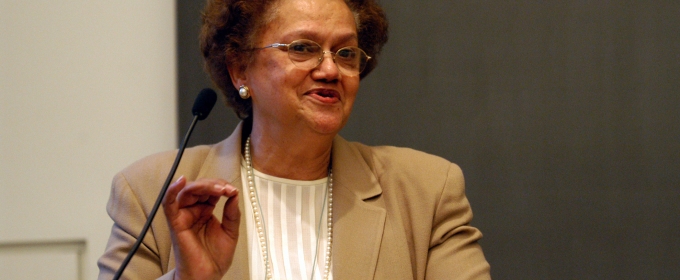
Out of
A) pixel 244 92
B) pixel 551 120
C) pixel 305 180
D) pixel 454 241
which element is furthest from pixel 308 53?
pixel 551 120

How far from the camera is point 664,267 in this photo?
83.9 inches

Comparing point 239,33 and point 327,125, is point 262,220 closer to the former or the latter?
point 327,125

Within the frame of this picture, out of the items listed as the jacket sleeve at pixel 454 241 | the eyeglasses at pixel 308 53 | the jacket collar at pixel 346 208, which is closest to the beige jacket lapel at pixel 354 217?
the jacket collar at pixel 346 208

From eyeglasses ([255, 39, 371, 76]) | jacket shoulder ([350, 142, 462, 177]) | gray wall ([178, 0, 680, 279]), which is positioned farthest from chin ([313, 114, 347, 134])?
gray wall ([178, 0, 680, 279])

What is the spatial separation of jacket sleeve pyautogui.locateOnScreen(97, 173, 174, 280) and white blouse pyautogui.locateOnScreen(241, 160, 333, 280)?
0.78 feet

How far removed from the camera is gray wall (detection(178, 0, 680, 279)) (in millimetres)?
2135

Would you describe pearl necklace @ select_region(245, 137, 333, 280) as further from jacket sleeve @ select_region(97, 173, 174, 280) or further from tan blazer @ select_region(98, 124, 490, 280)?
jacket sleeve @ select_region(97, 173, 174, 280)

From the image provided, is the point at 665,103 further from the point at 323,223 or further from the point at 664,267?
the point at 323,223

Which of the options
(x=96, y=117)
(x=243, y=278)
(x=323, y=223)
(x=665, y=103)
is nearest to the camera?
(x=243, y=278)

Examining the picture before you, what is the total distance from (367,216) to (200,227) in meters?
0.48

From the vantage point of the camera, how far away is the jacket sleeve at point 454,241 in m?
1.65

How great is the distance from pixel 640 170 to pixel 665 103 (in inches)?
9.0

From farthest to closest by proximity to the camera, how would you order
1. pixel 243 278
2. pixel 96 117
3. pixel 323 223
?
pixel 96 117 → pixel 323 223 → pixel 243 278

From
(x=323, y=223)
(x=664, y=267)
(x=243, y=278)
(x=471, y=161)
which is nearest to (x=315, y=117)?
(x=323, y=223)
